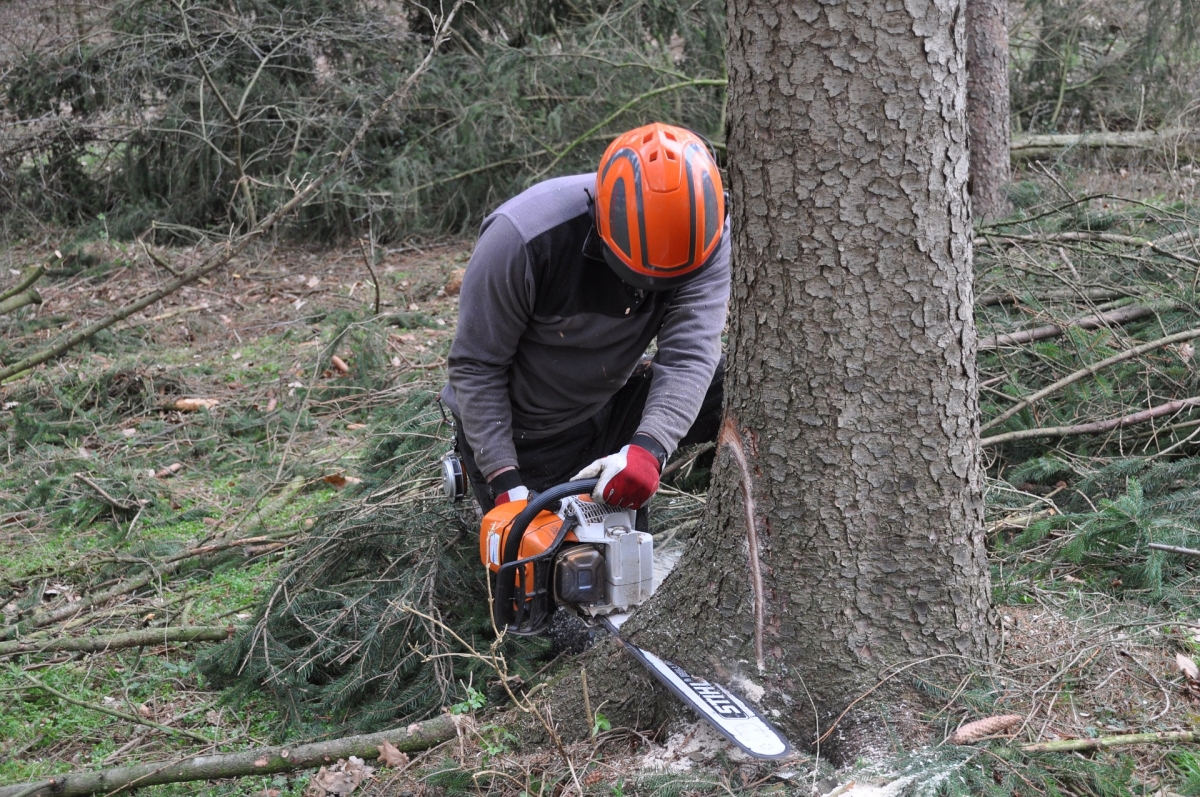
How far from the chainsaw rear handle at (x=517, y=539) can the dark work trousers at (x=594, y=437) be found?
2.29ft

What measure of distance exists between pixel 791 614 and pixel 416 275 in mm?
6602

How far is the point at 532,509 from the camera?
96.0 inches

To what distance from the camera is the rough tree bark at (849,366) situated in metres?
1.82

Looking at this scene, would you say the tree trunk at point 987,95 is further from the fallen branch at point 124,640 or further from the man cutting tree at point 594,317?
the fallen branch at point 124,640

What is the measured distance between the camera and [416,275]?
320 inches

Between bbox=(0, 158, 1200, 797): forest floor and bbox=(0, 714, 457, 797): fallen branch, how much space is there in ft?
0.43

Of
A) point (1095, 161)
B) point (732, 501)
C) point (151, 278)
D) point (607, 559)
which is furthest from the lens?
point (151, 278)

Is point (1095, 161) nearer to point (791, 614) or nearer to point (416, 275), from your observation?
point (416, 275)

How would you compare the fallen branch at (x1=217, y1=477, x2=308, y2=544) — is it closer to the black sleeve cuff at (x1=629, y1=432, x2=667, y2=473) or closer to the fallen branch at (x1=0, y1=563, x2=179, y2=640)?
the fallen branch at (x1=0, y1=563, x2=179, y2=640)

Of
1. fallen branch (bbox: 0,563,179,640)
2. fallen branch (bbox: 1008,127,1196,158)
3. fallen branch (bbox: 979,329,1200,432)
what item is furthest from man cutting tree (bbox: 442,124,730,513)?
fallen branch (bbox: 1008,127,1196,158)

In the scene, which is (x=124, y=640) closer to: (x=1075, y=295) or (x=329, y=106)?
(x=1075, y=295)

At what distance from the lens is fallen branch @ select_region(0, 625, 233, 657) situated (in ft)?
10.9

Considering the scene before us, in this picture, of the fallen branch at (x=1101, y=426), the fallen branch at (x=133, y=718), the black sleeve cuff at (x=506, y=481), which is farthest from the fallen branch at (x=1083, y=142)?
the fallen branch at (x=133, y=718)

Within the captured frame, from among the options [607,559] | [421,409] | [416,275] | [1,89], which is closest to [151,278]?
[416,275]
